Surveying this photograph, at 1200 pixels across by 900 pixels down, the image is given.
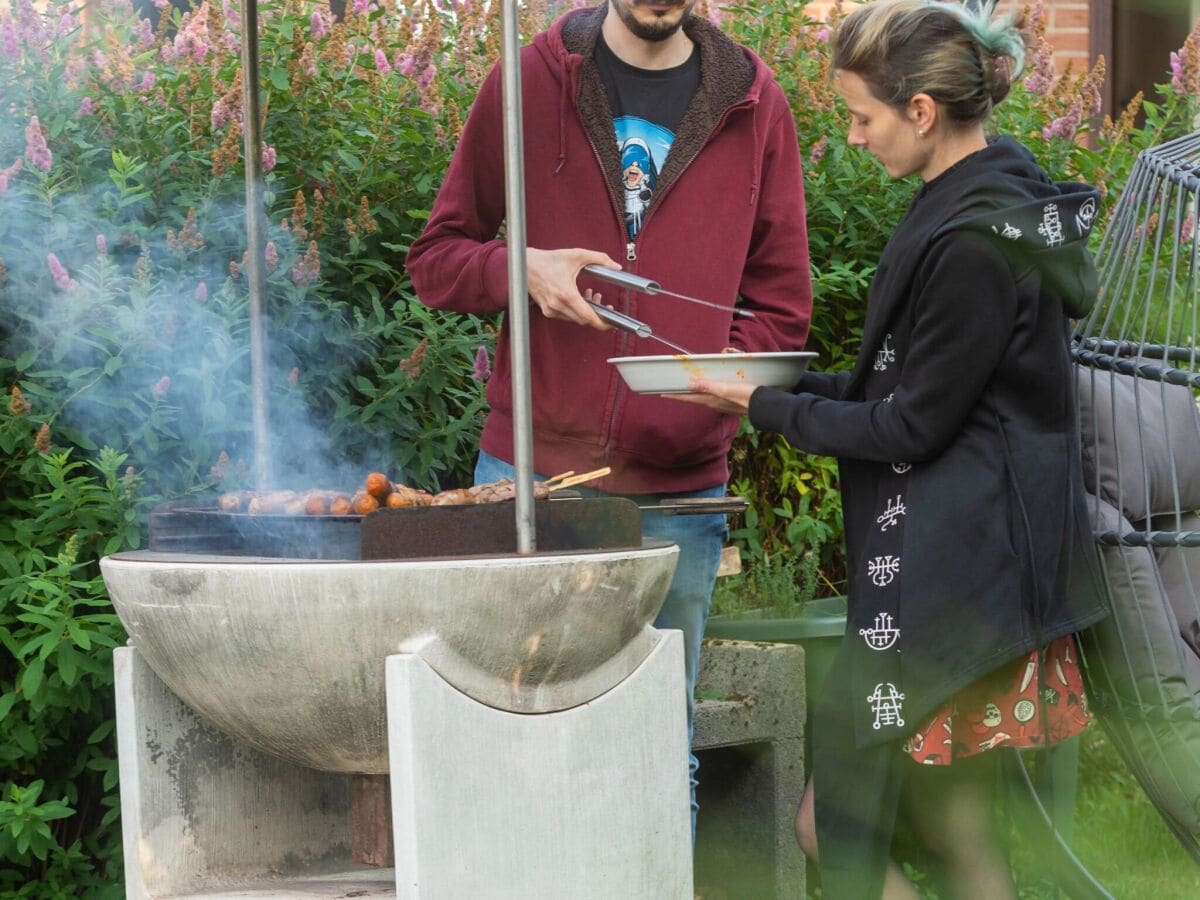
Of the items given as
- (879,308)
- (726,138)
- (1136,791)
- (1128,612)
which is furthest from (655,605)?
(1136,791)

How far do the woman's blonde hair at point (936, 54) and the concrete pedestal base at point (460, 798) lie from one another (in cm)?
90

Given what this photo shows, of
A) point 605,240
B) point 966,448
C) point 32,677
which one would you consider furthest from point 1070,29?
point 32,677

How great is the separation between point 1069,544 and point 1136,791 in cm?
226

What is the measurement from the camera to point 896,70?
2.37 meters

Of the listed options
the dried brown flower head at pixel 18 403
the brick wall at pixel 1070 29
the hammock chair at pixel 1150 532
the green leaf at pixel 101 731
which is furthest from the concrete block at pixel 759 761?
the brick wall at pixel 1070 29

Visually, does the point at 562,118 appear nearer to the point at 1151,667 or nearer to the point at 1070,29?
the point at 1151,667

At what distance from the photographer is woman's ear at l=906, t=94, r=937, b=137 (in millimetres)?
2379

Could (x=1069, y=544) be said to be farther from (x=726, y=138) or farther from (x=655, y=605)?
(x=726, y=138)

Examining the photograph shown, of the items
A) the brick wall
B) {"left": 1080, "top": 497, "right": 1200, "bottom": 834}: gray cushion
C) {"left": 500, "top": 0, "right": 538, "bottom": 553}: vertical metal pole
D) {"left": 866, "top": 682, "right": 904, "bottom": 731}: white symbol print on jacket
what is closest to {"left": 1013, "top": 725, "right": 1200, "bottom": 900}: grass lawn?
{"left": 1080, "top": 497, "right": 1200, "bottom": 834}: gray cushion

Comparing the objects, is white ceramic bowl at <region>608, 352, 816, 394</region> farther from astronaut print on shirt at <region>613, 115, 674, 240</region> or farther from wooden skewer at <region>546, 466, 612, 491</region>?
astronaut print on shirt at <region>613, 115, 674, 240</region>

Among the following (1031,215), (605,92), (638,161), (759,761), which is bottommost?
(759,761)

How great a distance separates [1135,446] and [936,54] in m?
0.72

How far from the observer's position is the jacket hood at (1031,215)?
2264 mm

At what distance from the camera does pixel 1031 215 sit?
227 centimetres
